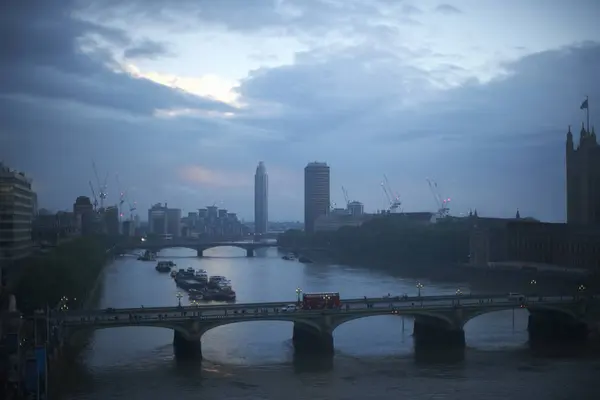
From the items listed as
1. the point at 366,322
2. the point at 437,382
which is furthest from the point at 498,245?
the point at 437,382

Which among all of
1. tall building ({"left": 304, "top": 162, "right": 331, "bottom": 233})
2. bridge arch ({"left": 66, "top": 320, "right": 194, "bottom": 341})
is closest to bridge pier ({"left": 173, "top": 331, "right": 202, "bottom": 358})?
bridge arch ({"left": 66, "top": 320, "right": 194, "bottom": 341})

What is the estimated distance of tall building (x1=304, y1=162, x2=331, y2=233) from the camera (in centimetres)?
10738

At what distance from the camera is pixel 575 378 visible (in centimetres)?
1565

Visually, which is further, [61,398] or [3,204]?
[3,204]

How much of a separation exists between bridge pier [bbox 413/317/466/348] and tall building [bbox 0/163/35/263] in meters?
11.5

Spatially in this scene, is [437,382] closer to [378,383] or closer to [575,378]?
[378,383]

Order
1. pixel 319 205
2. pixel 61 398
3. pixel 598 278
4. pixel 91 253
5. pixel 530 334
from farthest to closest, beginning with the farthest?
1. pixel 319 205
2. pixel 91 253
3. pixel 598 278
4. pixel 530 334
5. pixel 61 398

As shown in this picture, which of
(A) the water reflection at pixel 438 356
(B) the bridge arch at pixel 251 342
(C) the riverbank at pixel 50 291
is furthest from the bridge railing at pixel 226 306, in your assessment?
(A) the water reflection at pixel 438 356

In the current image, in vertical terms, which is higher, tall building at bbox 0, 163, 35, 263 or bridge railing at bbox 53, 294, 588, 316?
tall building at bbox 0, 163, 35, 263

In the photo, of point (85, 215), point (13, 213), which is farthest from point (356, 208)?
point (13, 213)

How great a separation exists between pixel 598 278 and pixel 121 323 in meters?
18.3

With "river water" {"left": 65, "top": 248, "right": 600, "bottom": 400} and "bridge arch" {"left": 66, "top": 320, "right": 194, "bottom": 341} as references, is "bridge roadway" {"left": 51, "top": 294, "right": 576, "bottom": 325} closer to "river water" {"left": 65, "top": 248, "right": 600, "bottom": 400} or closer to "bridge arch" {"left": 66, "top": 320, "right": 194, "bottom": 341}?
"bridge arch" {"left": 66, "top": 320, "right": 194, "bottom": 341}

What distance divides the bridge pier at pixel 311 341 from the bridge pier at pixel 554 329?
582cm

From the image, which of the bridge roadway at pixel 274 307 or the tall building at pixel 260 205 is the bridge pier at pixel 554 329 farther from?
the tall building at pixel 260 205
